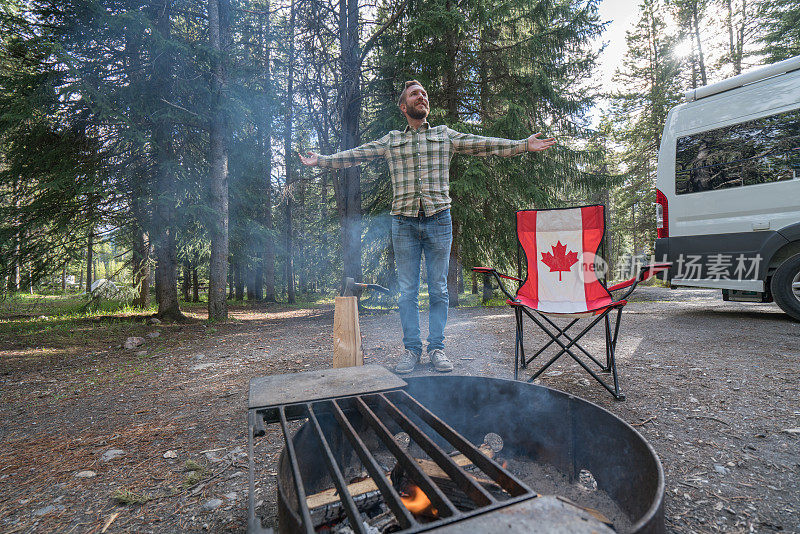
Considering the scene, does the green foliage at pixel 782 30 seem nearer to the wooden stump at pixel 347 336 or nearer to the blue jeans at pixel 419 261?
the blue jeans at pixel 419 261

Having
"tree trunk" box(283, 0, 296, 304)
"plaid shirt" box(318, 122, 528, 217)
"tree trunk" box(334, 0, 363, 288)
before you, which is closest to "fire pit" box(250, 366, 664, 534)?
"plaid shirt" box(318, 122, 528, 217)

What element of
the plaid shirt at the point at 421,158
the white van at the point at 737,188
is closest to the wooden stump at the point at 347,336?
the plaid shirt at the point at 421,158

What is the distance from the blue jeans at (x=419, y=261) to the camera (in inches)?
114

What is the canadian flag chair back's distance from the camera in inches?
108

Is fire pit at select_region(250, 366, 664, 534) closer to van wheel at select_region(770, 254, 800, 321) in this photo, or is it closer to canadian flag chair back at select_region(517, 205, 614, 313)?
canadian flag chair back at select_region(517, 205, 614, 313)

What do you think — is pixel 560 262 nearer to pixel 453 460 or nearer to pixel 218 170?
pixel 453 460

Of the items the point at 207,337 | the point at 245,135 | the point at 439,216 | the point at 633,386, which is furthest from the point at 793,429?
the point at 245,135

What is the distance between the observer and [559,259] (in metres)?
2.90

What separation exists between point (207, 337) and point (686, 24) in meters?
19.7

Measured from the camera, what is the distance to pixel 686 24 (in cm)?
1477

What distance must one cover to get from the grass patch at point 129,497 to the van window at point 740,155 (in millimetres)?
6098

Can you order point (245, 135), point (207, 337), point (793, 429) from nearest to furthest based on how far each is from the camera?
point (793, 429) < point (207, 337) < point (245, 135)

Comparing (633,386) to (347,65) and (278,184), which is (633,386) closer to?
(347,65)

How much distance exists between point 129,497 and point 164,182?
6716 mm
